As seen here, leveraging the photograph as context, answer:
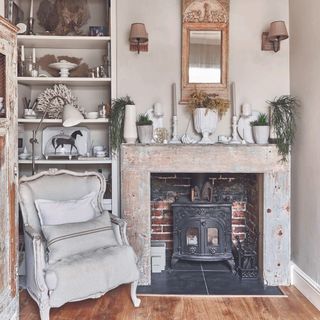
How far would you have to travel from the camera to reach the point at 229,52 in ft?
12.5

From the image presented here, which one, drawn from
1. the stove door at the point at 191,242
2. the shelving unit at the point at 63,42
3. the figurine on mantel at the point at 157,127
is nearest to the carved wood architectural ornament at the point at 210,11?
the shelving unit at the point at 63,42

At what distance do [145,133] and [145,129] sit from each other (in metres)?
0.04

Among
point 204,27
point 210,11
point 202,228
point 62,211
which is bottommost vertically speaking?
point 202,228

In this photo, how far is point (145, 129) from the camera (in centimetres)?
365

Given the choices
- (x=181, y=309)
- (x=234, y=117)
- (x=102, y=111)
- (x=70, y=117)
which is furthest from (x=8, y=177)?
(x=234, y=117)

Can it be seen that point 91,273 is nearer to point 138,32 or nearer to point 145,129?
point 145,129

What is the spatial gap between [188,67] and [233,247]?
1.79 m

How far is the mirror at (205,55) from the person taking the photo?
12.4 ft

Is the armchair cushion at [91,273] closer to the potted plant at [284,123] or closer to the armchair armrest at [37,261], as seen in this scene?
the armchair armrest at [37,261]

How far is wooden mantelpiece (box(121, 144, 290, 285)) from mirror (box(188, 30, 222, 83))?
675 mm

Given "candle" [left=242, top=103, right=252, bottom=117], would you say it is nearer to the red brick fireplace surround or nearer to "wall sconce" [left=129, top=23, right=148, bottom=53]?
the red brick fireplace surround

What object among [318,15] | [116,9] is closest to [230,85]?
[318,15]

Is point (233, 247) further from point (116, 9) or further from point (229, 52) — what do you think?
point (116, 9)

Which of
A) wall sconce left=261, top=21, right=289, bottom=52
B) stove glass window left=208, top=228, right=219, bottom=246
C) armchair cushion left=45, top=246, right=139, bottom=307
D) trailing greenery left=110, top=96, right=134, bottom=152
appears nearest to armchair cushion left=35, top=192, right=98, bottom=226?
armchair cushion left=45, top=246, right=139, bottom=307
